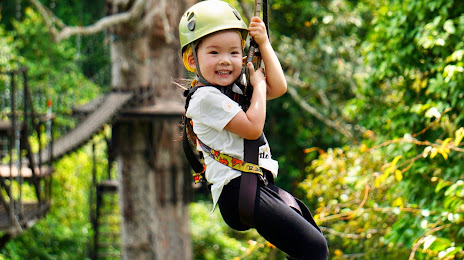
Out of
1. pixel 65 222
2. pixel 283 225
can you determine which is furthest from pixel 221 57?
pixel 65 222

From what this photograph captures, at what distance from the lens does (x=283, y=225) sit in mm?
1827

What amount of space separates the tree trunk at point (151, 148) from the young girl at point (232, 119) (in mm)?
4940

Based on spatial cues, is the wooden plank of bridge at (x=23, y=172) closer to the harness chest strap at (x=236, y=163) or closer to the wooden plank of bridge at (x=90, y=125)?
the wooden plank of bridge at (x=90, y=125)

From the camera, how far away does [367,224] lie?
195 inches

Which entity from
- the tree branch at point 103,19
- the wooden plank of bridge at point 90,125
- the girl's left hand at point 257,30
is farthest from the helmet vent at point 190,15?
the wooden plank of bridge at point 90,125

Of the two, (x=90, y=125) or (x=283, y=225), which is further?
(x=90, y=125)

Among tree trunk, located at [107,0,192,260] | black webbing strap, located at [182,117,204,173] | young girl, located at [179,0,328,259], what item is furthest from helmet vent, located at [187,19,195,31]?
tree trunk, located at [107,0,192,260]

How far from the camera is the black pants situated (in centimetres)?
183

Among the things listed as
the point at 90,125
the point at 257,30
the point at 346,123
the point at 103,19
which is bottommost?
the point at 346,123

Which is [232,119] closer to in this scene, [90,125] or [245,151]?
[245,151]

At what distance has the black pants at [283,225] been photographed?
183cm

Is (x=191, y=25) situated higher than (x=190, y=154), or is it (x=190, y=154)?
(x=191, y=25)

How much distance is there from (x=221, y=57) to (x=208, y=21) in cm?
11

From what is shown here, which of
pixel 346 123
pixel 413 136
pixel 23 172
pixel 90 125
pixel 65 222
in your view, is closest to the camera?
pixel 413 136
